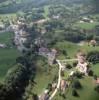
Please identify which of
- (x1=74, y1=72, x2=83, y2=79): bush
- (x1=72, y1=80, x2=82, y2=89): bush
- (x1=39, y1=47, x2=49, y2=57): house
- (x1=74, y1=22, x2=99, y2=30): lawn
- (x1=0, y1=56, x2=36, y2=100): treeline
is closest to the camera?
(x1=0, y1=56, x2=36, y2=100): treeline

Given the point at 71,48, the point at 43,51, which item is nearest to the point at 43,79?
the point at 43,51

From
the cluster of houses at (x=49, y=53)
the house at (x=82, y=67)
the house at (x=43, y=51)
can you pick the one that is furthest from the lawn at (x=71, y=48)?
the house at (x=82, y=67)

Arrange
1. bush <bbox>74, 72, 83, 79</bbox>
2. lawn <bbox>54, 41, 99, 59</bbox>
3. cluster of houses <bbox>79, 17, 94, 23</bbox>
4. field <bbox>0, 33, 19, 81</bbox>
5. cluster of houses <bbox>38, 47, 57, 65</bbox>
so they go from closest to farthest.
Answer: bush <bbox>74, 72, 83, 79</bbox> < field <bbox>0, 33, 19, 81</bbox> < cluster of houses <bbox>38, 47, 57, 65</bbox> < lawn <bbox>54, 41, 99, 59</bbox> < cluster of houses <bbox>79, 17, 94, 23</bbox>

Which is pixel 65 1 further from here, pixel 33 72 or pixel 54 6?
pixel 33 72

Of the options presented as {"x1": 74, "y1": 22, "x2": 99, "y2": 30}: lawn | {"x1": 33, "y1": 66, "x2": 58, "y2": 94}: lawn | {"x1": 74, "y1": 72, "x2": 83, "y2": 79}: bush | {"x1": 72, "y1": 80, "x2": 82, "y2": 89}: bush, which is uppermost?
{"x1": 72, "y1": 80, "x2": 82, "y2": 89}: bush

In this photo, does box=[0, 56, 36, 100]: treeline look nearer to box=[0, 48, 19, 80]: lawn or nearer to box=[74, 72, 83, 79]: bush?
box=[0, 48, 19, 80]: lawn

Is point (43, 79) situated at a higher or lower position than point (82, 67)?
lower

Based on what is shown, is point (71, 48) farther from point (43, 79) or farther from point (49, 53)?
point (43, 79)

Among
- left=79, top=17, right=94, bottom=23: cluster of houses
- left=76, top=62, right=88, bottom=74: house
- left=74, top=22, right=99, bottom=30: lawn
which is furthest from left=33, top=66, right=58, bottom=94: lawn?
left=79, top=17, right=94, bottom=23: cluster of houses

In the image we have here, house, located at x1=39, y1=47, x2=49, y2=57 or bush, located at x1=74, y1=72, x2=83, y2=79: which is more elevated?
bush, located at x1=74, y1=72, x2=83, y2=79
